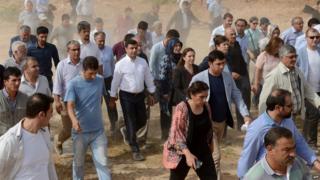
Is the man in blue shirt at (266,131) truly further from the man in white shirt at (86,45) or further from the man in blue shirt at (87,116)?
the man in white shirt at (86,45)

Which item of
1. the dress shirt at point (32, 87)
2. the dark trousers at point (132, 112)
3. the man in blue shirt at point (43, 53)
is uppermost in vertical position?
the man in blue shirt at point (43, 53)

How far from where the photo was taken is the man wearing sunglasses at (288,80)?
7.18 m

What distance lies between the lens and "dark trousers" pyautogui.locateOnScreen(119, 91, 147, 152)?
8.77 meters

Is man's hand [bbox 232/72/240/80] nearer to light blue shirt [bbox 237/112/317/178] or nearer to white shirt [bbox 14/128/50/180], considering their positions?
light blue shirt [bbox 237/112/317/178]

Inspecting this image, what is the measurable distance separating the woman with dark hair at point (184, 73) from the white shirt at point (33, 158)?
3.68m

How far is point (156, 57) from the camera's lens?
9617mm

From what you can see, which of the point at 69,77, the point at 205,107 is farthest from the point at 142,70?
the point at 205,107

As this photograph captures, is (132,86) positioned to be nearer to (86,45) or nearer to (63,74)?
(63,74)

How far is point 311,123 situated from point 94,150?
12.6 ft

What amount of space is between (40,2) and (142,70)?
1010 cm

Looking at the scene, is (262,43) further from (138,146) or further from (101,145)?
(101,145)

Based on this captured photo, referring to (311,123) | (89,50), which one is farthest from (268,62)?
(89,50)

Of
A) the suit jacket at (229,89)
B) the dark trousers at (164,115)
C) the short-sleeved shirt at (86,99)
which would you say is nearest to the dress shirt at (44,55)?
the dark trousers at (164,115)

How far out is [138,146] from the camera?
9156mm
